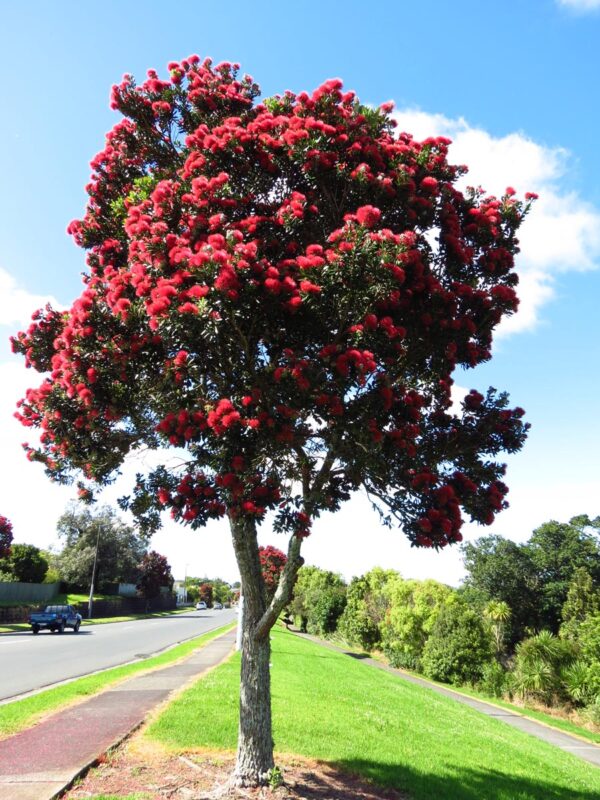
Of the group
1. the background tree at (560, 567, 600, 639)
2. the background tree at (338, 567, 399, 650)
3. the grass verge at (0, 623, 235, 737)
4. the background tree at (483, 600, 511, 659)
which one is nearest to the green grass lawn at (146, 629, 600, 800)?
the grass verge at (0, 623, 235, 737)

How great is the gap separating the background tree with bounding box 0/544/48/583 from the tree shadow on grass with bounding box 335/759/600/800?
44.3 meters

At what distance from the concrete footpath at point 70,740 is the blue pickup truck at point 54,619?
20.1 metres

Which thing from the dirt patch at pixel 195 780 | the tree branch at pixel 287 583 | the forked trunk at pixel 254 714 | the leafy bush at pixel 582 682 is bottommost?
the leafy bush at pixel 582 682

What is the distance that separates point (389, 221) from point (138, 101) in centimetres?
353

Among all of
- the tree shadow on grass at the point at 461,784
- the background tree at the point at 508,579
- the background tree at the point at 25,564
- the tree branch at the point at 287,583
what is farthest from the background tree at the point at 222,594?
the tree branch at the point at 287,583

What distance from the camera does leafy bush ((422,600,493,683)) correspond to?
84.3ft

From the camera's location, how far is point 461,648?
25.8m

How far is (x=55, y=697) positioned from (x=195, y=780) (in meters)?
6.11

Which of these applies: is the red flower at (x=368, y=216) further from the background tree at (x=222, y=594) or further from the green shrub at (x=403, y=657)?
the background tree at (x=222, y=594)

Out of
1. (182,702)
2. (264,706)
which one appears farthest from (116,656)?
(264,706)

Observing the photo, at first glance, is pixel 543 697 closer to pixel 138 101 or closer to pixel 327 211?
pixel 327 211

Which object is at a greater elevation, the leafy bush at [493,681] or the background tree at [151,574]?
the background tree at [151,574]

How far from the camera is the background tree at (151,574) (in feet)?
218

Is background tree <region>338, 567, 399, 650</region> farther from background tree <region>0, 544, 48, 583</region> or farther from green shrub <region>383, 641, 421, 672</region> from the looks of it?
background tree <region>0, 544, 48, 583</region>
